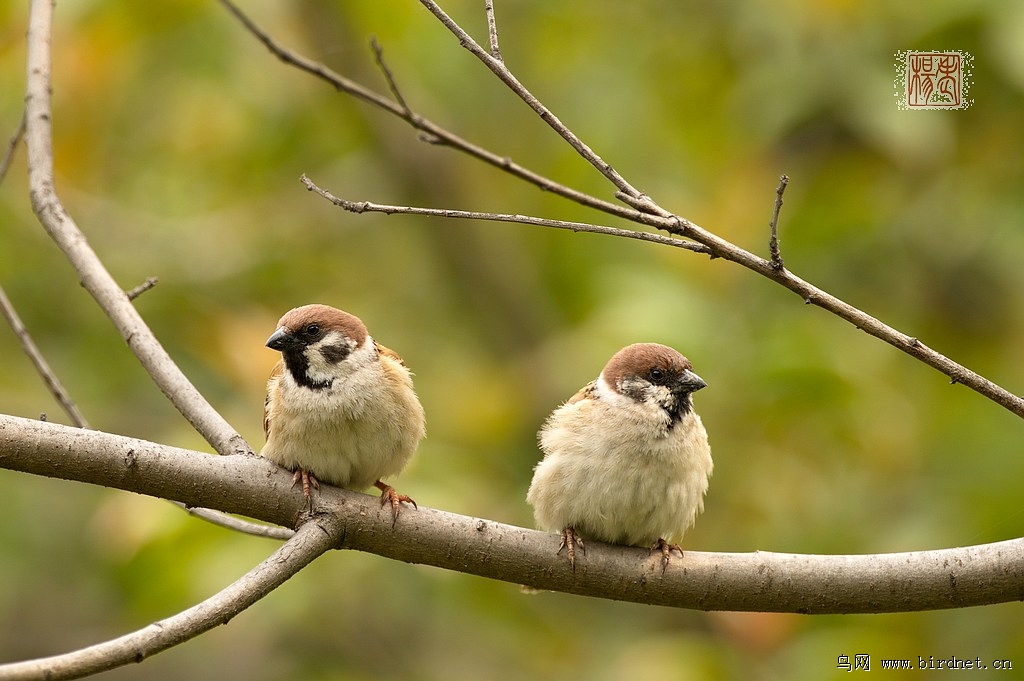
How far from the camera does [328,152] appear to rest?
255 inches

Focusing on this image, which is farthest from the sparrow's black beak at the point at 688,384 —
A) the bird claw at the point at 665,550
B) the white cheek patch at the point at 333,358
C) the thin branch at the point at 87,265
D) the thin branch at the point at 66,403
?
the thin branch at the point at 87,265

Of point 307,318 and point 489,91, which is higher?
point 489,91

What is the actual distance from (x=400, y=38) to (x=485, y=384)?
5.67 feet

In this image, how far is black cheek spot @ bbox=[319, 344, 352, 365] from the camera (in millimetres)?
3301

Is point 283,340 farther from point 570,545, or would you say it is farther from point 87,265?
point 570,545

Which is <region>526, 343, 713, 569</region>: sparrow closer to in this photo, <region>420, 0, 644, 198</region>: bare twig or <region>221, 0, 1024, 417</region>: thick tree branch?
<region>221, 0, 1024, 417</region>: thick tree branch

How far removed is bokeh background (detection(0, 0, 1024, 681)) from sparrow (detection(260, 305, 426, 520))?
67 cm

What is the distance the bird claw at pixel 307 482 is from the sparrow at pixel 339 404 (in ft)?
0.74

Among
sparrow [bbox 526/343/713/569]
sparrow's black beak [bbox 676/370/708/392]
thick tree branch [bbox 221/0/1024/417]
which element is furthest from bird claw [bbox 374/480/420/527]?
sparrow's black beak [bbox 676/370/708/392]

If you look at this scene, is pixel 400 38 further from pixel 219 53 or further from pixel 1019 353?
pixel 1019 353

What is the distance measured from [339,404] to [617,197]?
4.65ft

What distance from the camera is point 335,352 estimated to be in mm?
3324

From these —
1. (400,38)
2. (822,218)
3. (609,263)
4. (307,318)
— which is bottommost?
(307,318)

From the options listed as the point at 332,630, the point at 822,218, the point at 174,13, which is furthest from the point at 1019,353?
the point at 174,13
